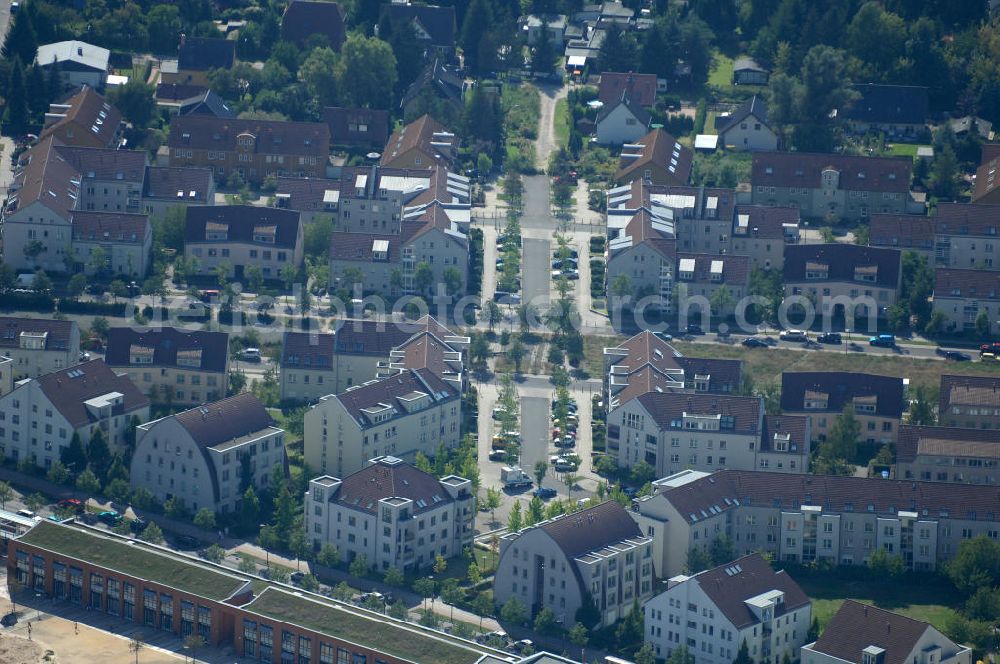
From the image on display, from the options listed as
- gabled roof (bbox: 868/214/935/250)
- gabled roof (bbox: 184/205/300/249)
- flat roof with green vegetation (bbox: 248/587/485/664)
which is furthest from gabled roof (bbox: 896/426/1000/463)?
gabled roof (bbox: 184/205/300/249)

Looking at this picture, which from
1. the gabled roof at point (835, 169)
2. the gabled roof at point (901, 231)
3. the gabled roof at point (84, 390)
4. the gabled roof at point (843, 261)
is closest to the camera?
the gabled roof at point (84, 390)

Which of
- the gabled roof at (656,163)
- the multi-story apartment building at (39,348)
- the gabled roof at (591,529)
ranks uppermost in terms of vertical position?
the gabled roof at (656,163)

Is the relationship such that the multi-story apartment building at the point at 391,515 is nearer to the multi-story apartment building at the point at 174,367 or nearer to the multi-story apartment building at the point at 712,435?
the multi-story apartment building at the point at 712,435

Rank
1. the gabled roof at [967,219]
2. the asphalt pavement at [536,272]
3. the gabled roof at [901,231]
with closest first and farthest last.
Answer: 1. the asphalt pavement at [536,272]
2. the gabled roof at [901,231]
3. the gabled roof at [967,219]

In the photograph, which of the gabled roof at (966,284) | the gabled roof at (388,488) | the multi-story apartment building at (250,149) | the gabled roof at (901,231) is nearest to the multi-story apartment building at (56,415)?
the gabled roof at (388,488)

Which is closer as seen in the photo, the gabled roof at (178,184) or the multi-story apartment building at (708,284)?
the multi-story apartment building at (708,284)

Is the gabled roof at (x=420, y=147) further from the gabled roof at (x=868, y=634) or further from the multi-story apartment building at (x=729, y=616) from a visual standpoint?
the gabled roof at (x=868, y=634)

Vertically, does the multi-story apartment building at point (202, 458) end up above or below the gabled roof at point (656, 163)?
below

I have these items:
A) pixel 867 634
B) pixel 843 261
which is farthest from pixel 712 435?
pixel 843 261
